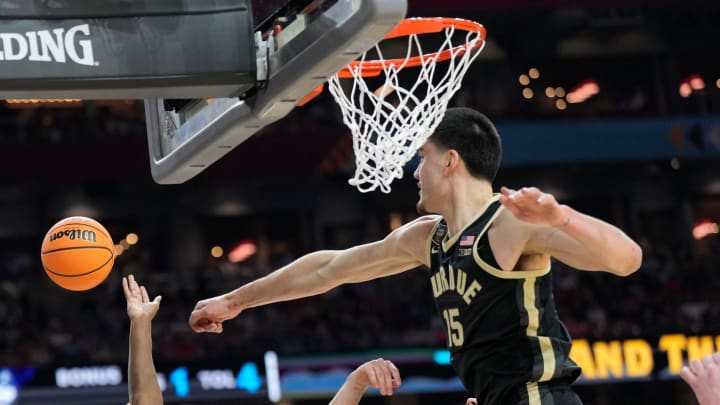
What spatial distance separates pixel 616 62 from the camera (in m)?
21.0

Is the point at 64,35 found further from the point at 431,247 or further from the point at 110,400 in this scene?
the point at 110,400

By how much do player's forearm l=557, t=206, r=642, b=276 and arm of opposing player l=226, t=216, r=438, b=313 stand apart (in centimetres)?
100

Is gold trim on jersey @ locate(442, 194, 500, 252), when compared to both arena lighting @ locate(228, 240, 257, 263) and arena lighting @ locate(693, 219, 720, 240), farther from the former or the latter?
arena lighting @ locate(693, 219, 720, 240)

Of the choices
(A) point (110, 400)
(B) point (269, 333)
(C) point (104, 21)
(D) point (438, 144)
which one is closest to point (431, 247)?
(D) point (438, 144)

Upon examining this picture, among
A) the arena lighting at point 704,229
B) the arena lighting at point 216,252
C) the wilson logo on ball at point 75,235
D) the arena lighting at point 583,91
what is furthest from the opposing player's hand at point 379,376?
Answer: the arena lighting at point 704,229

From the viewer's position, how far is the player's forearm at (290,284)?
398 centimetres

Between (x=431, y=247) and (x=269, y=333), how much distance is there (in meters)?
12.7

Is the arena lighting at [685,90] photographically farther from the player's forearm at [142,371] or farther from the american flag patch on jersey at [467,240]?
the player's forearm at [142,371]

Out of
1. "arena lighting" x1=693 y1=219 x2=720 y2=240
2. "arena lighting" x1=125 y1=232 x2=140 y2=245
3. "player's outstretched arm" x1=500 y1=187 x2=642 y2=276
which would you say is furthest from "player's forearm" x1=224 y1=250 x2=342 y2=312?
"arena lighting" x1=693 y1=219 x2=720 y2=240

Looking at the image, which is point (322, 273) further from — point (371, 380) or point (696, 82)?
point (696, 82)

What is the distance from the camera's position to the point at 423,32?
456 centimetres

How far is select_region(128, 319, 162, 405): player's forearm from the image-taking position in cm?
355

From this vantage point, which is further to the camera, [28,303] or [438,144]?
[28,303]

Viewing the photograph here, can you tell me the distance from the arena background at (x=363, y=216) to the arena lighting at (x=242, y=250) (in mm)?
36
